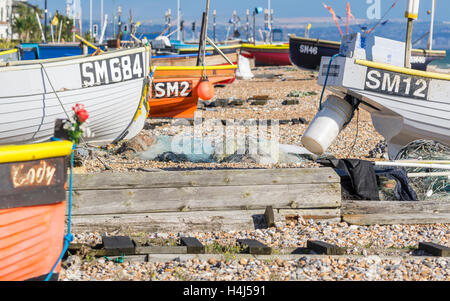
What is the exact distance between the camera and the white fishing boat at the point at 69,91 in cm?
952

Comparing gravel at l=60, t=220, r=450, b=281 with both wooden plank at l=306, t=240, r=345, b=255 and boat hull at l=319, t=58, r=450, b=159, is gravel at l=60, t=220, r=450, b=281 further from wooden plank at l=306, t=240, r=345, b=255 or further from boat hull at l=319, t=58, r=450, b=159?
boat hull at l=319, t=58, r=450, b=159

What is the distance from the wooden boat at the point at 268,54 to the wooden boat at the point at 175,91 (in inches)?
1180

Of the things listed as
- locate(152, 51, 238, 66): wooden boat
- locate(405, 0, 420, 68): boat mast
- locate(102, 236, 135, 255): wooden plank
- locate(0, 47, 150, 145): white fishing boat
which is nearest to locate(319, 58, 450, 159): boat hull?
locate(405, 0, 420, 68): boat mast

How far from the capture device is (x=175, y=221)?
663 centimetres

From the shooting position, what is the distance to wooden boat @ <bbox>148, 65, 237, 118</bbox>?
Result: 15.2m

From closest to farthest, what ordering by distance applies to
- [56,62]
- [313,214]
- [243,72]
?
[313,214] → [56,62] → [243,72]

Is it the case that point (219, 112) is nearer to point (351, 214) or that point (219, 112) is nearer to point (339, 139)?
point (339, 139)

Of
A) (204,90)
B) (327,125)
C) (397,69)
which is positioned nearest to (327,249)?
(327,125)

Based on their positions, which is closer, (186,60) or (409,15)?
(409,15)

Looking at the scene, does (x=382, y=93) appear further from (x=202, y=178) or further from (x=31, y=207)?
(x=31, y=207)

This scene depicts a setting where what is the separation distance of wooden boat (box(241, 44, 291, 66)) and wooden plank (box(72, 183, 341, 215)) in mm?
38993

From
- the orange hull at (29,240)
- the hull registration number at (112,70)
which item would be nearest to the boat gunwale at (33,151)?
the orange hull at (29,240)

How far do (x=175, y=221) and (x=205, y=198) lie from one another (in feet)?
1.24
